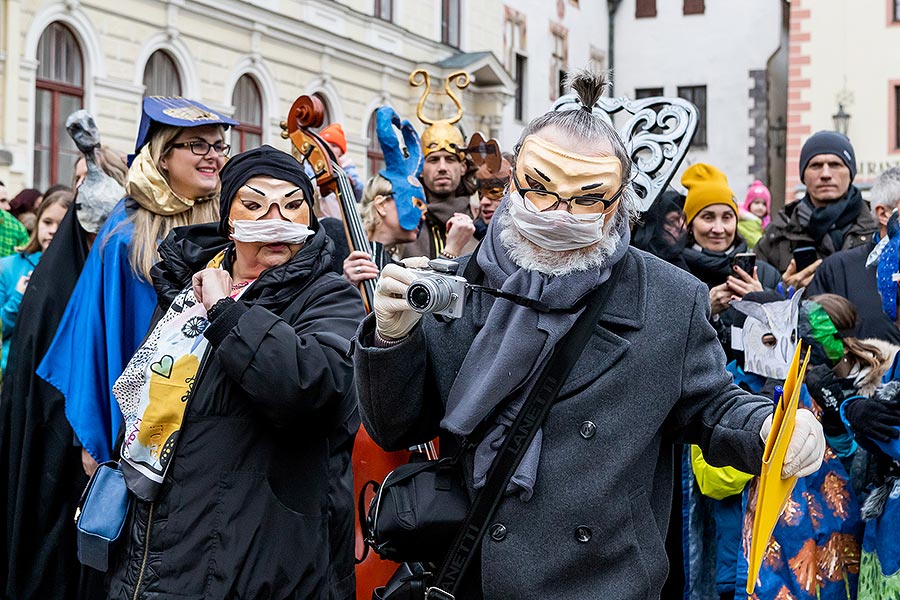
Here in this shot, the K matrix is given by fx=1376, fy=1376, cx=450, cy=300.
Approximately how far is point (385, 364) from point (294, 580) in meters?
1.03

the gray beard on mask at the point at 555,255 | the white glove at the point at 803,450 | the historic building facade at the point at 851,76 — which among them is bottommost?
the white glove at the point at 803,450

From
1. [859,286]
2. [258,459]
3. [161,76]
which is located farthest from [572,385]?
[161,76]

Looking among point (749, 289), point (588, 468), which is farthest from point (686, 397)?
point (749, 289)

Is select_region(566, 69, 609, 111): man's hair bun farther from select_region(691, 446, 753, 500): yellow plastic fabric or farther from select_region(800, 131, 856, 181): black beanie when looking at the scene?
select_region(800, 131, 856, 181): black beanie

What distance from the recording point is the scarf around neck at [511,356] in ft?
9.37

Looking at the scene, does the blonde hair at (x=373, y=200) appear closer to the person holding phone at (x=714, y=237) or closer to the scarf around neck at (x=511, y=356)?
the person holding phone at (x=714, y=237)

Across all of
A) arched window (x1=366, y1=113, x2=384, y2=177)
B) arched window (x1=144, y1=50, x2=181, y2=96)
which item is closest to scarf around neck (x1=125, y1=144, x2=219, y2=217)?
arched window (x1=144, y1=50, x2=181, y2=96)

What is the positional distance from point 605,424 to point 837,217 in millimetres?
4414

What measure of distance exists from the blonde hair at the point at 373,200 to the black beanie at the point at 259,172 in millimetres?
2255

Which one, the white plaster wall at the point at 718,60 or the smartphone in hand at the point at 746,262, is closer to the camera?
the smartphone in hand at the point at 746,262

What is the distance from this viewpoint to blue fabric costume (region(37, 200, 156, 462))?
4.78m

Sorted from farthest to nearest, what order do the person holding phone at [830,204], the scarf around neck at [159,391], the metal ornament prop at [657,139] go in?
the person holding phone at [830,204] → the metal ornament prop at [657,139] → the scarf around neck at [159,391]

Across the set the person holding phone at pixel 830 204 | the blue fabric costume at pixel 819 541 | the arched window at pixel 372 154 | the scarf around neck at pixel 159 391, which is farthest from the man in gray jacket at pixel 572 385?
the arched window at pixel 372 154

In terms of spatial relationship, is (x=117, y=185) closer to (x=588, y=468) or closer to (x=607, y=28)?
(x=588, y=468)
